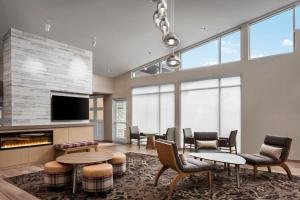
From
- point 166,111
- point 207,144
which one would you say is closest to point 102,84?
point 166,111

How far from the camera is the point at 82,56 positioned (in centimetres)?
773

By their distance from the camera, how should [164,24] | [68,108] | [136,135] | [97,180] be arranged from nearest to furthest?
[164,24]
[97,180]
[68,108]
[136,135]

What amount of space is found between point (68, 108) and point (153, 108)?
11.5 feet

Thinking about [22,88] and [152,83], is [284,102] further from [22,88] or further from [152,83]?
[22,88]

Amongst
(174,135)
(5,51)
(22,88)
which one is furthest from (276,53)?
(5,51)

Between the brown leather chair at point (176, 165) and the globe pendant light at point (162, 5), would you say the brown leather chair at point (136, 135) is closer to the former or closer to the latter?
the brown leather chair at point (176, 165)

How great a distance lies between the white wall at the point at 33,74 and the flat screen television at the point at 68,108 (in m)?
0.21

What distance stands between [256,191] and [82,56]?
6.46m

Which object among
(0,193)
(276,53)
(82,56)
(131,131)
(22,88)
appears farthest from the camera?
(131,131)

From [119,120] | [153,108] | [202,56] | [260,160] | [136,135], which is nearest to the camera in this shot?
[260,160]

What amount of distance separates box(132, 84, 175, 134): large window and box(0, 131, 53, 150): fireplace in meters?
4.25

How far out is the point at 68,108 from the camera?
7363 mm

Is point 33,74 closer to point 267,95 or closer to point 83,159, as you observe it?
point 83,159

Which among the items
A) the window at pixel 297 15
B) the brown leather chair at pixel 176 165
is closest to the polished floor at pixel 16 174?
the brown leather chair at pixel 176 165
